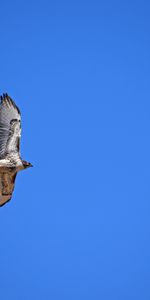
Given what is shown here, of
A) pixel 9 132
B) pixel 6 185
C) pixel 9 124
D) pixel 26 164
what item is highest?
pixel 9 124

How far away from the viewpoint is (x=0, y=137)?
88.0 ft

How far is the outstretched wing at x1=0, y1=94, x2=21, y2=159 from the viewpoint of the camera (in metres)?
26.8

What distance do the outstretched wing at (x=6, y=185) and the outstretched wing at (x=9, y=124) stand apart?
1095mm

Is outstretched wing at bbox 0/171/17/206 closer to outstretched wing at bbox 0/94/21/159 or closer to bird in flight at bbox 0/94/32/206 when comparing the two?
bird in flight at bbox 0/94/32/206

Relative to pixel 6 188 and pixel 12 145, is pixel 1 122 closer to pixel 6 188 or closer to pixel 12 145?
pixel 12 145

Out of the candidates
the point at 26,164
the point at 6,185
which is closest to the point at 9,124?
the point at 26,164

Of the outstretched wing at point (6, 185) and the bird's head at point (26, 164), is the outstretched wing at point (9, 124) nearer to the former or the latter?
the bird's head at point (26, 164)

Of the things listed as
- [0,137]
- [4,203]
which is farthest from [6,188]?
[0,137]

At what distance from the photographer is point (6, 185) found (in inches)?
1107

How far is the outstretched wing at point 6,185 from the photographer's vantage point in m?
27.6

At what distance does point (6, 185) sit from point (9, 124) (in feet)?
9.31

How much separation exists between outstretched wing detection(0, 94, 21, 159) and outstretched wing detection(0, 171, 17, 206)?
109 centimetres

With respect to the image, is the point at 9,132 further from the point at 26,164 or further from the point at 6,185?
the point at 6,185

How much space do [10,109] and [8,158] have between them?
1.98 metres
